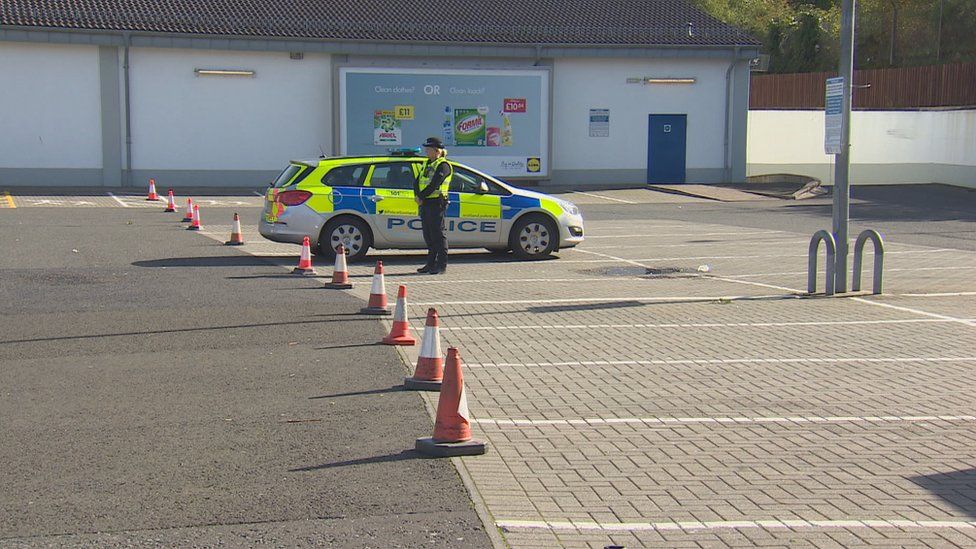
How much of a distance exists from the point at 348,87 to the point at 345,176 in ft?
60.2

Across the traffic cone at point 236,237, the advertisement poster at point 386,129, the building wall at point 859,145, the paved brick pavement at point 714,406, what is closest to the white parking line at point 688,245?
the paved brick pavement at point 714,406

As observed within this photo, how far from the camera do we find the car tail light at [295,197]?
16.9 metres

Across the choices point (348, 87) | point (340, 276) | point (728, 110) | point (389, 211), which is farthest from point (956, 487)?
point (728, 110)

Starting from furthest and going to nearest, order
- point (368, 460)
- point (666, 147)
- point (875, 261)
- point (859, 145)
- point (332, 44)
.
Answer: point (859, 145), point (666, 147), point (332, 44), point (875, 261), point (368, 460)

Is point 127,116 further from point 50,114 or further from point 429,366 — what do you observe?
point 429,366

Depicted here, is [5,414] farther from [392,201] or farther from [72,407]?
[392,201]

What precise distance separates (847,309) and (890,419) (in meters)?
5.33

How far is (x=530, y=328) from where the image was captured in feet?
37.6

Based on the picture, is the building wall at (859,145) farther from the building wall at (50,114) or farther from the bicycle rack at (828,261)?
the bicycle rack at (828,261)

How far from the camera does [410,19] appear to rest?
37094 mm

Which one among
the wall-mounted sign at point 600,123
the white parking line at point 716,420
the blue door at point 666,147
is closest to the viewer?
the white parking line at point 716,420

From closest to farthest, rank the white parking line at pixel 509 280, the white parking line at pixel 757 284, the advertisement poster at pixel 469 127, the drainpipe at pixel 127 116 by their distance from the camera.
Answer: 1. the white parking line at pixel 757 284
2. the white parking line at pixel 509 280
3. the drainpipe at pixel 127 116
4. the advertisement poster at pixel 469 127

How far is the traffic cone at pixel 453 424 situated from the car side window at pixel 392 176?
1080cm

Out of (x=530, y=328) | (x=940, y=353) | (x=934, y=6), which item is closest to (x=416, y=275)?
(x=530, y=328)
